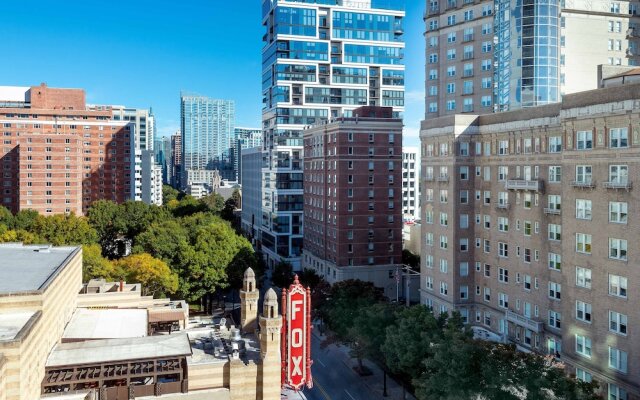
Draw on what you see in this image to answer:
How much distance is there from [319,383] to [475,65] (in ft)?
172

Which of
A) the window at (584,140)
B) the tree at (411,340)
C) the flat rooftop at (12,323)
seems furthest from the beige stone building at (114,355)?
the window at (584,140)

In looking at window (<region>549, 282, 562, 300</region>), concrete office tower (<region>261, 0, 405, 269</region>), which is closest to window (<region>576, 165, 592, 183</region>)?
window (<region>549, 282, 562, 300</region>)

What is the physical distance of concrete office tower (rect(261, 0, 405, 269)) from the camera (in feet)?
413

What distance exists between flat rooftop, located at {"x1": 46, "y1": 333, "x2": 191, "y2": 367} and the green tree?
2698 inches

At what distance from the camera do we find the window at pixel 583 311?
4834 centimetres

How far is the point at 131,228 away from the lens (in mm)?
120875

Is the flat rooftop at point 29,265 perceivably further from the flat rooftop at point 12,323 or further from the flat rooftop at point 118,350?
the flat rooftop at point 118,350

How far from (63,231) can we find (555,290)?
8402 cm

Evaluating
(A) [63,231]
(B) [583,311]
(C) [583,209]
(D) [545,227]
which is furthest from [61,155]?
(B) [583,311]

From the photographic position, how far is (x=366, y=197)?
97.8m

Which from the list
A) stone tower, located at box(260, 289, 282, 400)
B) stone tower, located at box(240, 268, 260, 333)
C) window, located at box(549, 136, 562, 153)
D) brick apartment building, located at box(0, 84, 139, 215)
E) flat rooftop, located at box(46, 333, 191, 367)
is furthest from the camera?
brick apartment building, located at box(0, 84, 139, 215)

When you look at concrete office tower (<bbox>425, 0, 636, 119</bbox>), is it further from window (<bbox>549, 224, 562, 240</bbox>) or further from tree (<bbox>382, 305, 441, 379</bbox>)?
tree (<bbox>382, 305, 441, 379</bbox>)

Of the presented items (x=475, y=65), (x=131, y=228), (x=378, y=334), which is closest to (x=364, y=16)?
(x=475, y=65)

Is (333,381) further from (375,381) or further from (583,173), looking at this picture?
(583,173)
